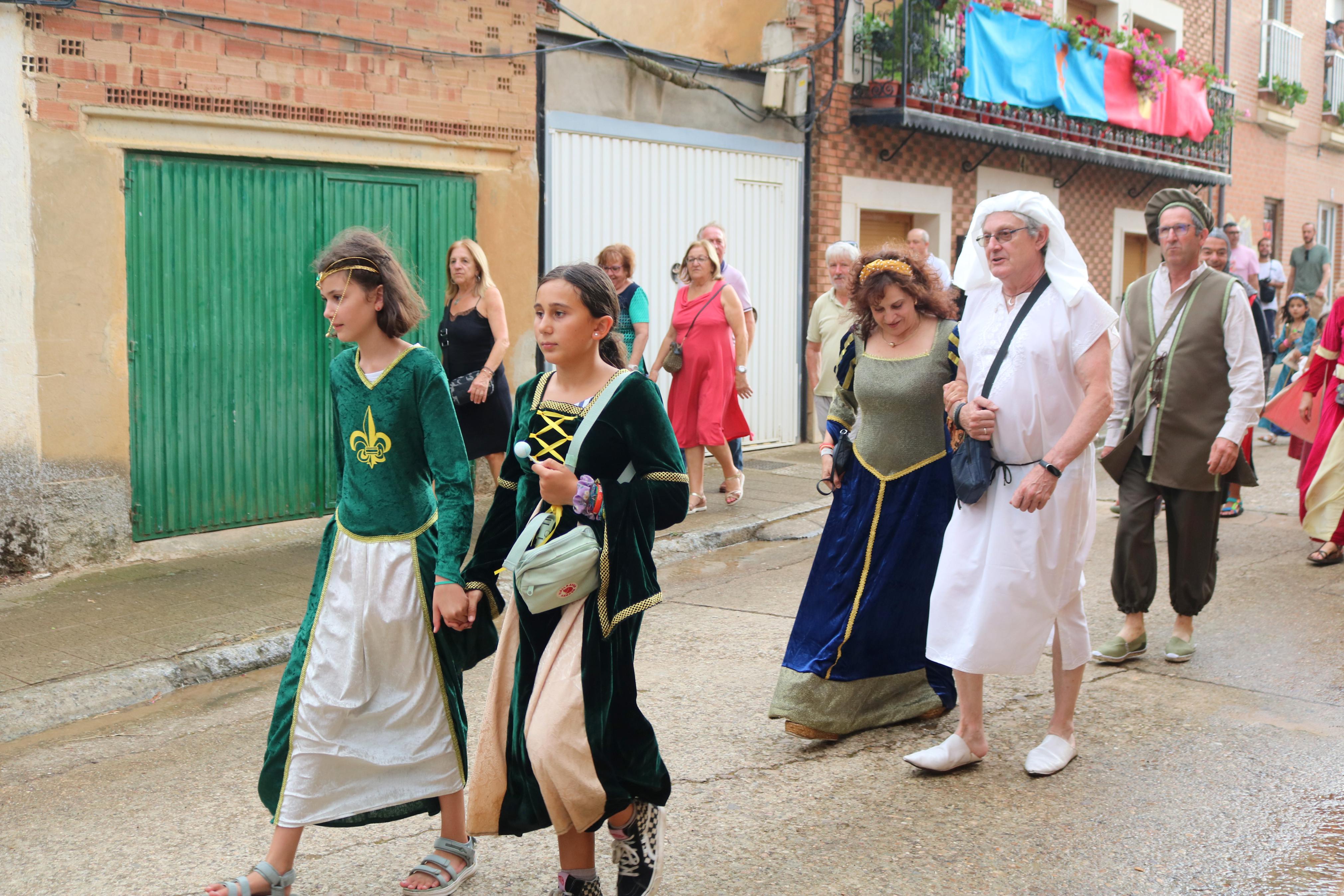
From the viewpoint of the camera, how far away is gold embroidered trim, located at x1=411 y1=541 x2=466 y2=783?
3471 millimetres

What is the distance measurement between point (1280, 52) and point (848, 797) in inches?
786

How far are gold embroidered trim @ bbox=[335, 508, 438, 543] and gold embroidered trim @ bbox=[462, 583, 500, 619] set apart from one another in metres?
0.20

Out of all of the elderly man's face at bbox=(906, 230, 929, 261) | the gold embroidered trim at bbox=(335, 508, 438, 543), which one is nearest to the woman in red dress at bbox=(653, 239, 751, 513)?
the elderly man's face at bbox=(906, 230, 929, 261)

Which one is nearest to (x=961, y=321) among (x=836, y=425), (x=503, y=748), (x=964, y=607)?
(x=836, y=425)

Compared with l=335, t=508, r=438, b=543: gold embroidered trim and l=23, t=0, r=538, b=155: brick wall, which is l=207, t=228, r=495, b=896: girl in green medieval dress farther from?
l=23, t=0, r=538, b=155: brick wall

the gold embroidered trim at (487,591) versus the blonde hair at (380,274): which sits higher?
the blonde hair at (380,274)

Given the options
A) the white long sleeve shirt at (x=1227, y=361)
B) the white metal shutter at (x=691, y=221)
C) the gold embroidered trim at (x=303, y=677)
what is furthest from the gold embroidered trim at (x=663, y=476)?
the white metal shutter at (x=691, y=221)

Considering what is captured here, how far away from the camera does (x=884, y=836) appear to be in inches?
153

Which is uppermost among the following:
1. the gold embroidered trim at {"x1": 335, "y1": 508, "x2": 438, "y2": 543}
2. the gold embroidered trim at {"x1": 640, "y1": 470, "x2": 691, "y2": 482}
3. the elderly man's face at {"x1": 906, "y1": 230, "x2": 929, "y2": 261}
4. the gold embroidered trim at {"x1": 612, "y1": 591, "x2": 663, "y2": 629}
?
the elderly man's face at {"x1": 906, "y1": 230, "x2": 929, "y2": 261}

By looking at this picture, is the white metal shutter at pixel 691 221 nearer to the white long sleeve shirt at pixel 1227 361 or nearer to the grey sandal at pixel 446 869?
the white long sleeve shirt at pixel 1227 361

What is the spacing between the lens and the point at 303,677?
346 cm

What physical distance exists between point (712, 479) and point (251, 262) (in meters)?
4.14

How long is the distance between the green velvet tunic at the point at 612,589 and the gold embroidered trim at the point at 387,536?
0.69 feet

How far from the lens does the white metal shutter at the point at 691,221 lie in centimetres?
1052
